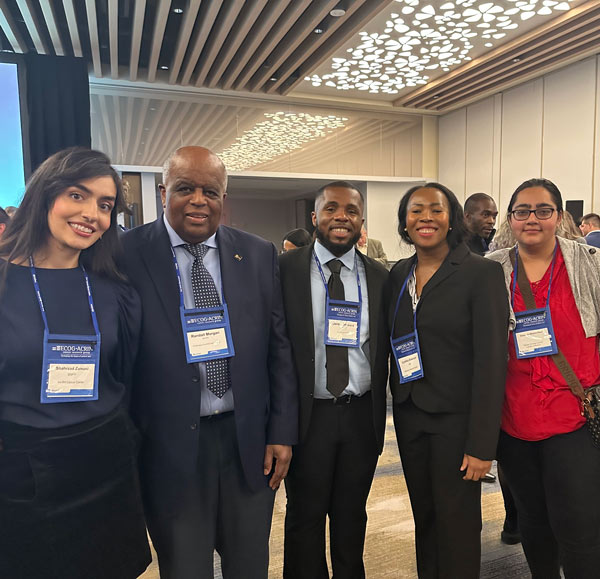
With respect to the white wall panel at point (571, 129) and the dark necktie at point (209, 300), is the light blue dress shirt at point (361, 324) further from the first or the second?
the white wall panel at point (571, 129)

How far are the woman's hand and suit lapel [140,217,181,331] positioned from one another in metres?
1.14

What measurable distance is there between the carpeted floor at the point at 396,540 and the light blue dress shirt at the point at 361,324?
107 centimetres

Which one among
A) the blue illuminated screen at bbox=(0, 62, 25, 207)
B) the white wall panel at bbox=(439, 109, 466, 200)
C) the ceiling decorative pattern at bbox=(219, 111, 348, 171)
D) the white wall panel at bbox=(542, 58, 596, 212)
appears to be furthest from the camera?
the white wall panel at bbox=(439, 109, 466, 200)

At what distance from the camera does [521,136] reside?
354 inches

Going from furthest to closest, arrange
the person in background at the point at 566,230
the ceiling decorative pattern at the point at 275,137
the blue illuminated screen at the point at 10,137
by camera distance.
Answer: the ceiling decorative pattern at the point at 275,137 → the blue illuminated screen at the point at 10,137 → the person in background at the point at 566,230

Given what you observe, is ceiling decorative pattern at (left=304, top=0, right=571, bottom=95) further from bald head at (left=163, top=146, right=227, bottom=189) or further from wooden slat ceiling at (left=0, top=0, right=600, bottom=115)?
bald head at (left=163, top=146, right=227, bottom=189)

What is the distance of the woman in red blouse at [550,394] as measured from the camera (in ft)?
5.53

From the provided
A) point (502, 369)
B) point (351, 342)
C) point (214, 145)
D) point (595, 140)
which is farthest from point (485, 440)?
point (214, 145)

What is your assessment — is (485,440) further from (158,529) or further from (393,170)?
(393,170)

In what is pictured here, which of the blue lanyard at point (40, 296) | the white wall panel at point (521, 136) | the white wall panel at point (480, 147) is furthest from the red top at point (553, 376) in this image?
the white wall panel at point (480, 147)

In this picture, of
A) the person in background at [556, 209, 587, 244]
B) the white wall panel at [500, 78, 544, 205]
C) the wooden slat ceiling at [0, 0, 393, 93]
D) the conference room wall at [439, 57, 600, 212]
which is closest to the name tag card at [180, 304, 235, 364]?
the person in background at [556, 209, 587, 244]

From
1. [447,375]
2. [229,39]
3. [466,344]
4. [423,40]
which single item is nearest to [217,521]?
[447,375]

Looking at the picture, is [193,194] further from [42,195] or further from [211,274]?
[42,195]

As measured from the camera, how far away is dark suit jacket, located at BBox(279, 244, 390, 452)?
1785mm
